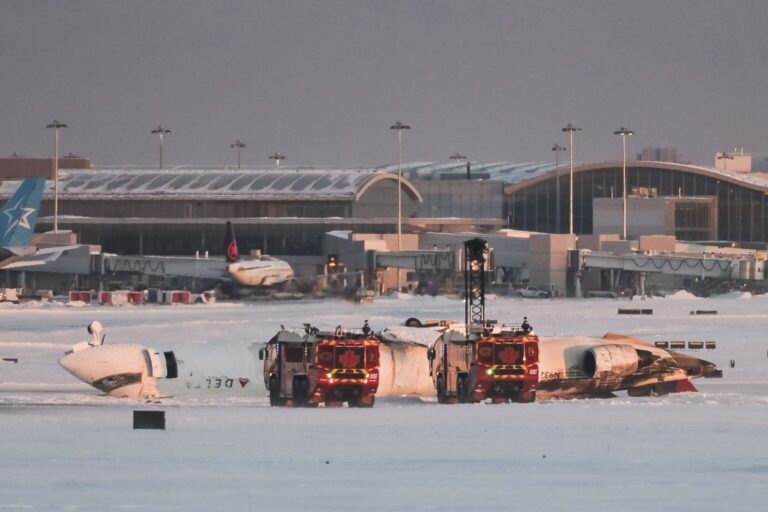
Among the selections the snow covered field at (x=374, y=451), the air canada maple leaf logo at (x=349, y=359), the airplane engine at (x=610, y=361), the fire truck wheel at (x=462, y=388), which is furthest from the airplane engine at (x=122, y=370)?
the airplane engine at (x=610, y=361)

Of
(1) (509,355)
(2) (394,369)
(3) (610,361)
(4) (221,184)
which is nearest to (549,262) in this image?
(4) (221,184)

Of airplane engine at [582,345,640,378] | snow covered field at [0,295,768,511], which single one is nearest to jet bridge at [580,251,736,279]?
snow covered field at [0,295,768,511]

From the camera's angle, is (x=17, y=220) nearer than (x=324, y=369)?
No

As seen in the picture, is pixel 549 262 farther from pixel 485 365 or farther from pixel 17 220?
pixel 485 365

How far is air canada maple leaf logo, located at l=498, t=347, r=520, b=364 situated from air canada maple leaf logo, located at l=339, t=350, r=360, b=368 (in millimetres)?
4491

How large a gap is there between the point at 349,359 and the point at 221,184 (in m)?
139

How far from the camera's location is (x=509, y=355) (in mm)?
48969

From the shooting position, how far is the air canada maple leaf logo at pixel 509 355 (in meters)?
49.0

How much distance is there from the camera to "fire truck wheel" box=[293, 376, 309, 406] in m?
48.8

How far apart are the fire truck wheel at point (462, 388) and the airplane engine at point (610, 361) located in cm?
423

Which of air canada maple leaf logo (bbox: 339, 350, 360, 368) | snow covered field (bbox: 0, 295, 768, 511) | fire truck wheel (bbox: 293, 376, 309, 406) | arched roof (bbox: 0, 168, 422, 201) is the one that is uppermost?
arched roof (bbox: 0, 168, 422, 201)

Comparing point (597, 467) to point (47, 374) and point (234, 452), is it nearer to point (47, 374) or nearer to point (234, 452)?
point (234, 452)

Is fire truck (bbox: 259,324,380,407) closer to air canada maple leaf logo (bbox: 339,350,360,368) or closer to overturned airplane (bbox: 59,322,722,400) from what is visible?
air canada maple leaf logo (bbox: 339,350,360,368)

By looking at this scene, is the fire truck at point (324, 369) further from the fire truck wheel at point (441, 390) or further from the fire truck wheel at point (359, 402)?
the fire truck wheel at point (441, 390)
